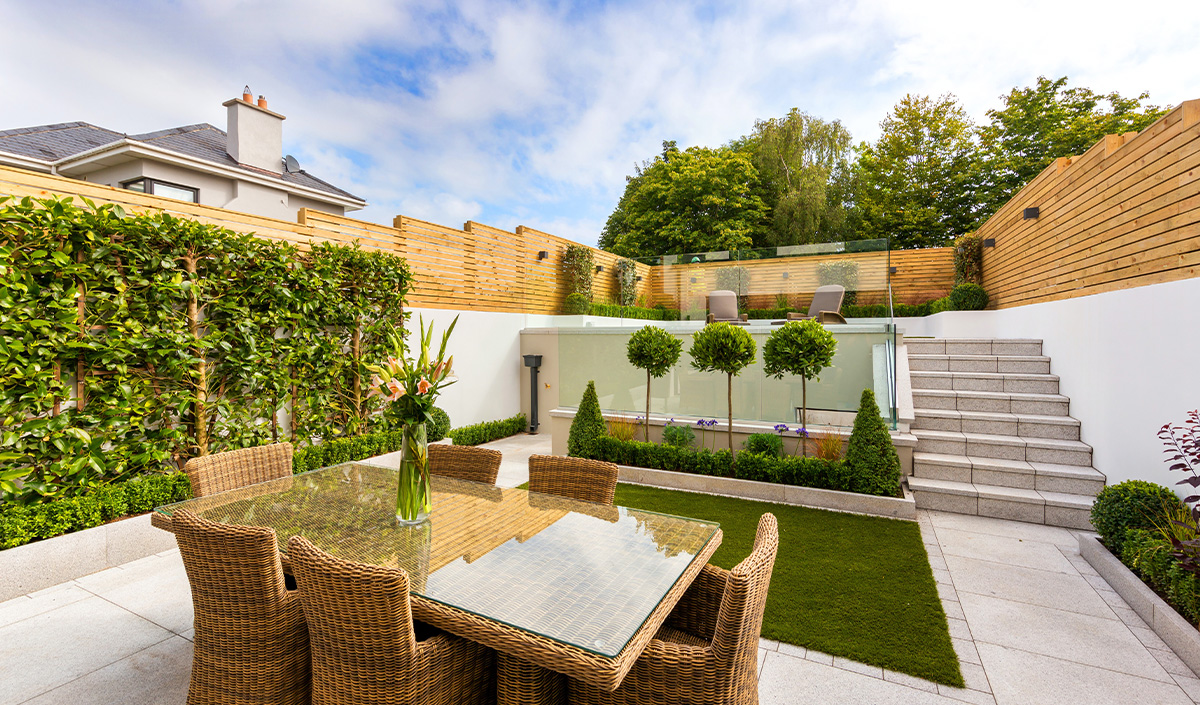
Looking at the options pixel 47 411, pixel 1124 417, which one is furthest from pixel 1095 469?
pixel 47 411

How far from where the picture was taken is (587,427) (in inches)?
234

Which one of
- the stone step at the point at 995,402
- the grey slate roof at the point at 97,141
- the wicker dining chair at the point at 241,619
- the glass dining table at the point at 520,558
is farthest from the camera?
the grey slate roof at the point at 97,141

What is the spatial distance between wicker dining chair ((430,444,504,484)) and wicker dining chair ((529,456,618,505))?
0.31 metres

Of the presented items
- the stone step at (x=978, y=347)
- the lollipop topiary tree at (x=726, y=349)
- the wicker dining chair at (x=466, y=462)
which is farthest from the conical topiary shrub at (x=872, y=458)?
the wicker dining chair at (x=466, y=462)

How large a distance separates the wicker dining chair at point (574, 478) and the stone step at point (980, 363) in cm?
530

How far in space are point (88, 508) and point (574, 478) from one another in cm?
340

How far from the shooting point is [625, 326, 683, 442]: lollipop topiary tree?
5.78 metres

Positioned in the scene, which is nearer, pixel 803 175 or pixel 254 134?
pixel 254 134

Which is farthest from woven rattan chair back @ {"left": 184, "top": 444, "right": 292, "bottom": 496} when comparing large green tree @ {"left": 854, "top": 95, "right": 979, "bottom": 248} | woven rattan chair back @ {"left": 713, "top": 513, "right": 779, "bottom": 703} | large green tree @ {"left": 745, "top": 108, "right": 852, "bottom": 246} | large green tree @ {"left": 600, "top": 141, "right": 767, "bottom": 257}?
large green tree @ {"left": 854, "top": 95, "right": 979, "bottom": 248}

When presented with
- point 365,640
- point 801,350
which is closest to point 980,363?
point 801,350

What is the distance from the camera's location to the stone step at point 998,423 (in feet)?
16.2

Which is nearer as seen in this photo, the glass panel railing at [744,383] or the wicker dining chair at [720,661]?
the wicker dining chair at [720,661]

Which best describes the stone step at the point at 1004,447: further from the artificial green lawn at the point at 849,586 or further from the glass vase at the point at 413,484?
the glass vase at the point at 413,484

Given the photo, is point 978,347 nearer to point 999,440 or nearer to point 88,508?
point 999,440
